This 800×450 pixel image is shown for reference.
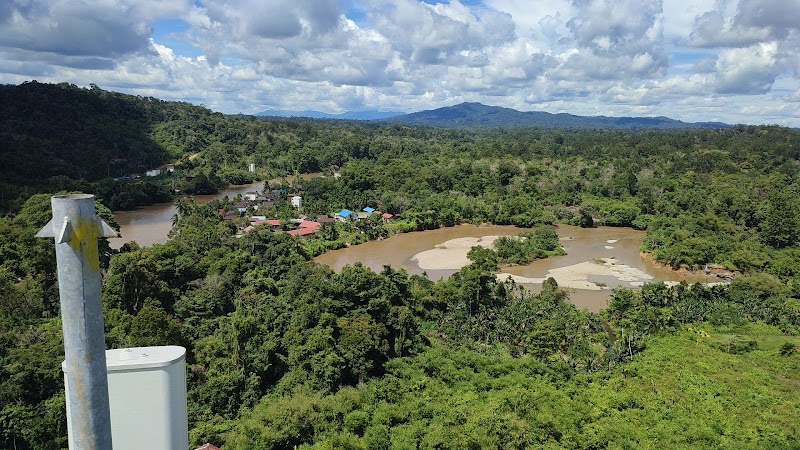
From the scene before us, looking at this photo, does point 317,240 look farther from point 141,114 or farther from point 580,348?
point 141,114

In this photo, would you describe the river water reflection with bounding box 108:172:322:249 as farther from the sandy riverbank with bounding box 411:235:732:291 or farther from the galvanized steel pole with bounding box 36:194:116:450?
the galvanized steel pole with bounding box 36:194:116:450

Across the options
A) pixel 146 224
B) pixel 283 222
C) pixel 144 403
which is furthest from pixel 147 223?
pixel 144 403

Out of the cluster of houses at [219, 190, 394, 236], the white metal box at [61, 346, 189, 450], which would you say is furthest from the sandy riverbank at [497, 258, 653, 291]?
the white metal box at [61, 346, 189, 450]

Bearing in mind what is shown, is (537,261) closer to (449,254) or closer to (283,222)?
(449,254)

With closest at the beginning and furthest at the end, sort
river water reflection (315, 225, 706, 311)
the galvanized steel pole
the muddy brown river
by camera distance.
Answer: the galvanized steel pole < the muddy brown river < river water reflection (315, 225, 706, 311)

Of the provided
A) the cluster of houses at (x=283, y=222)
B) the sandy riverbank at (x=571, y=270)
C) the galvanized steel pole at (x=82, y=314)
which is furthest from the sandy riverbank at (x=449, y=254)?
the galvanized steel pole at (x=82, y=314)

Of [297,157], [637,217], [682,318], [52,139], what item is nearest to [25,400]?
[682,318]
